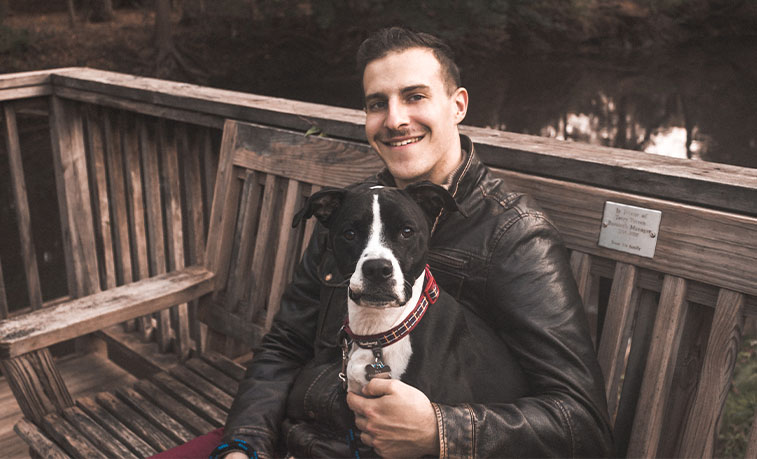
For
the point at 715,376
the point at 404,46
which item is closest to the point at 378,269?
the point at 404,46

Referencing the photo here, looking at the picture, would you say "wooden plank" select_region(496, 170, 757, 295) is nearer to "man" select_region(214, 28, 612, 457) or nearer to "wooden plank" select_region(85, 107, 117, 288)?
"man" select_region(214, 28, 612, 457)

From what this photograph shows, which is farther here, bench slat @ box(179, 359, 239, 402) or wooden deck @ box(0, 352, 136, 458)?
wooden deck @ box(0, 352, 136, 458)

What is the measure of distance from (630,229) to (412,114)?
72 centimetres

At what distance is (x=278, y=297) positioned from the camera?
2.82 metres

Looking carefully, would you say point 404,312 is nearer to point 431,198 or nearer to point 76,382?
point 431,198

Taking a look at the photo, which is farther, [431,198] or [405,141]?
[405,141]

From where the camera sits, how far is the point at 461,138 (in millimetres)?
2111

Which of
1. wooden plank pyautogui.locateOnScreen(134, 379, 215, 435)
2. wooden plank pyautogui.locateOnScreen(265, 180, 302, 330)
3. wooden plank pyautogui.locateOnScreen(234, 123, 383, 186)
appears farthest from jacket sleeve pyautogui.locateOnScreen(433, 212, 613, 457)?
wooden plank pyautogui.locateOnScreen(134, 379, 215, 435)

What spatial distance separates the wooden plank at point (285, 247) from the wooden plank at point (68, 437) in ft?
2.84

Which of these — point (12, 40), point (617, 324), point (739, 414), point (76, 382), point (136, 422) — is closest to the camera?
point (617, 324)

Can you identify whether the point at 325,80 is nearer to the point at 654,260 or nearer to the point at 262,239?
the point at 262,239

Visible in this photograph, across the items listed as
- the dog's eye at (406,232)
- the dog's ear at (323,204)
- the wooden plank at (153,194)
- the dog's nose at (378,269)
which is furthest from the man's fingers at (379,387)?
the wooden plank at (153,194)

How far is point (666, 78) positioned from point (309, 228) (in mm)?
13966

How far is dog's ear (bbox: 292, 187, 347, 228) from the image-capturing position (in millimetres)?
1721
